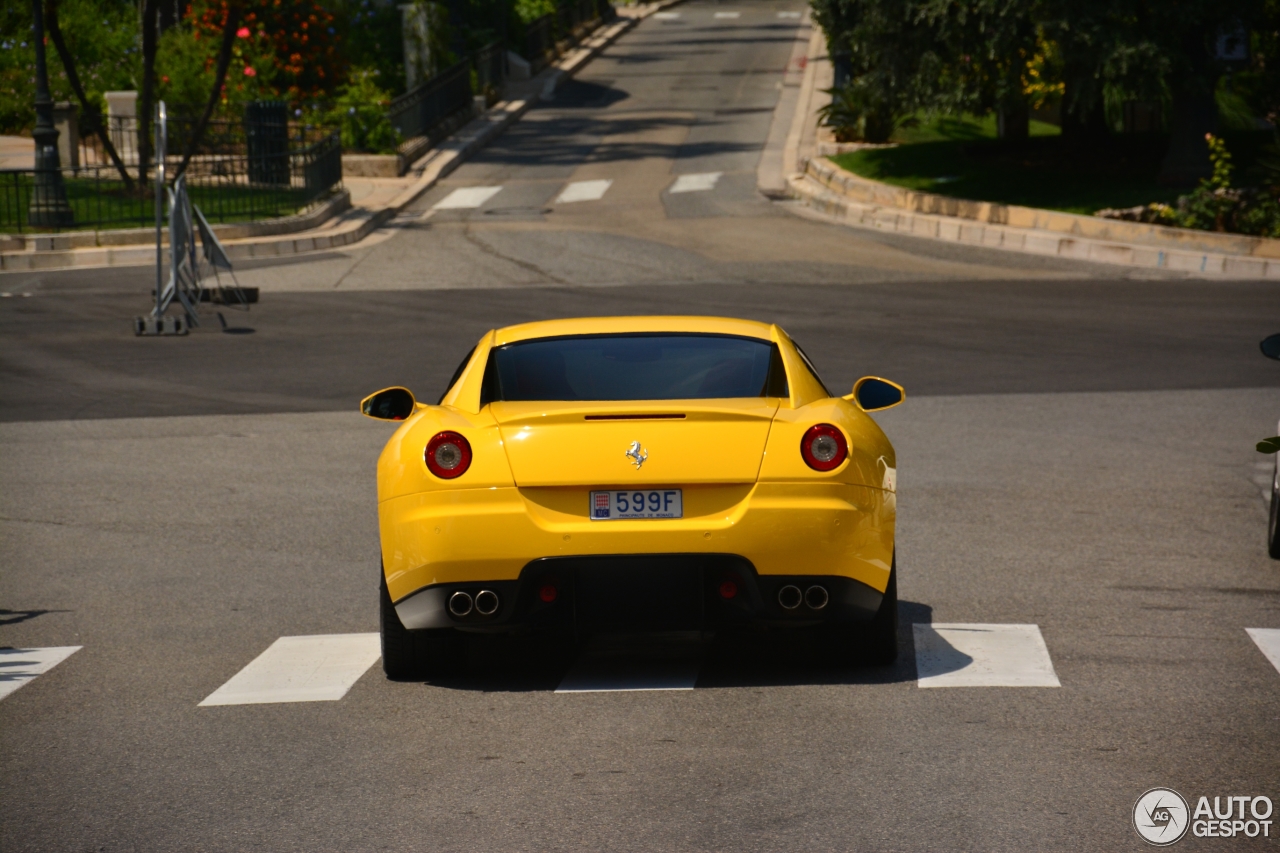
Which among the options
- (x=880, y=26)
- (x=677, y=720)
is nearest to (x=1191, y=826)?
(x=677, y=720)

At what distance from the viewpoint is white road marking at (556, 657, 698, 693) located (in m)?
6.82

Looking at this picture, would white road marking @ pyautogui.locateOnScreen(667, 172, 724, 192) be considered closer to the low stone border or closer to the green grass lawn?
the low stone border

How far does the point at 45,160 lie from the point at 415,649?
2270 cm

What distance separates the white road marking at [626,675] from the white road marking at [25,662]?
2.17 meters

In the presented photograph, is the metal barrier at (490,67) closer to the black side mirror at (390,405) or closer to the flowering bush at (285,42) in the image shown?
the flowering bush at (285,42)

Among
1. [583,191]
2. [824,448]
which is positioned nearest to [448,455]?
[824,448]

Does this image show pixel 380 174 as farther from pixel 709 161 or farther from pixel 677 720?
pixel 677 720

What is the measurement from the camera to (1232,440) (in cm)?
1295

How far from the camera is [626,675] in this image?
7.06 metres

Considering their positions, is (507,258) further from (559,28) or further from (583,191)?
(559,28)

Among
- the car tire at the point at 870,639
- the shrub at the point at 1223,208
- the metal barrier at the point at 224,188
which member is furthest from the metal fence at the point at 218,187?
the car tire at the point at 870,639

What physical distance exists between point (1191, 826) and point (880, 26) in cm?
2470

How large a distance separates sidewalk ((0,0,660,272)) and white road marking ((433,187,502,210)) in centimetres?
65

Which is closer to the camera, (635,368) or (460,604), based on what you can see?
(460,604)
